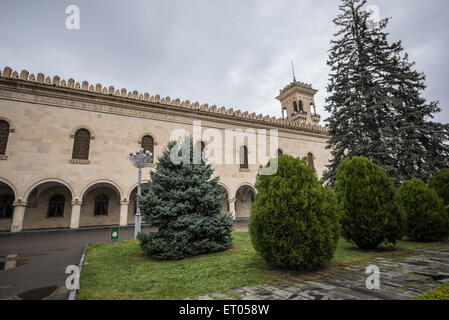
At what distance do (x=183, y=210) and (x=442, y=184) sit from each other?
11983 millimetres

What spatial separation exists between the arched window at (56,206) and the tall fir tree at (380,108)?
739 inches

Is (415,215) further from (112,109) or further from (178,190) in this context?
(112,109)

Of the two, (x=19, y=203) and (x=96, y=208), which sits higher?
(x=19, y=203)

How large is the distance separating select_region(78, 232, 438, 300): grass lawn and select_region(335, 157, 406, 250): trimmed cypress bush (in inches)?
20.0

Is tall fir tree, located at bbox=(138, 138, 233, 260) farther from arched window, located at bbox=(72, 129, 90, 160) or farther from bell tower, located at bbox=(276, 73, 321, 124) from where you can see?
bell tower, located at bbox=(276, 73, 321, 124)

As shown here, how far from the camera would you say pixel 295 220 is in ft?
16.2

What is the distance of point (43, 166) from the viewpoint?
532 inches

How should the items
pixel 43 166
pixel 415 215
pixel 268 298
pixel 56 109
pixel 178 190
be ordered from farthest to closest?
1. pixel 56 109
2. pixel 43 166
3. pixel 415 215
4. pixel 178 190
5. pixel 268 298

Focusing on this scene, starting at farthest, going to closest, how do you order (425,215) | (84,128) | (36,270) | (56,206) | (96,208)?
(96,208)
(56,206)
(84,128)
(425,215)
(36,270)

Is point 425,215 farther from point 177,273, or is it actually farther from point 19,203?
point 19,203

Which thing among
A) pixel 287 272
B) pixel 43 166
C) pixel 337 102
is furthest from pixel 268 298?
pixel 43 166

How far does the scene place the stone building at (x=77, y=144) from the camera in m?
13.2

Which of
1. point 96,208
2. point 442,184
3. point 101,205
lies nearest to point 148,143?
point 101,205
